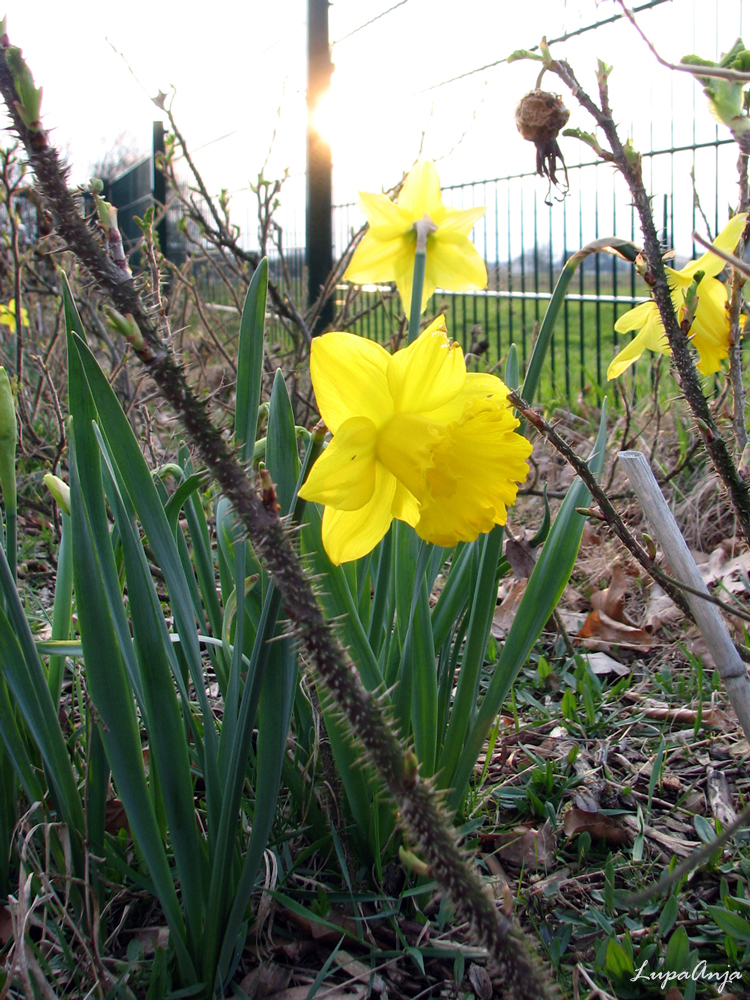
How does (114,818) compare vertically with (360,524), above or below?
below

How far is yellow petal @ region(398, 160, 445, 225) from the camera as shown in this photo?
1266 millimetres

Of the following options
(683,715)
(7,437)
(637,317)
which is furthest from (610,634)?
(7,437)

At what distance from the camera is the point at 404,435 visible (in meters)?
0.82

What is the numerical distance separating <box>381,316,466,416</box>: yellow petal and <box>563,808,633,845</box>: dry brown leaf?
30.8 inches

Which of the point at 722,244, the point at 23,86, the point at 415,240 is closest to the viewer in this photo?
the point at 23,86

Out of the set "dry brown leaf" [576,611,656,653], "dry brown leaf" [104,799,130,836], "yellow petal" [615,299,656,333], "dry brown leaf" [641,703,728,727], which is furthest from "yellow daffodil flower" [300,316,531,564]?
"dry brown leaf" [576,611,656,653]

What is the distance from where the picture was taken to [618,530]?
96 cm

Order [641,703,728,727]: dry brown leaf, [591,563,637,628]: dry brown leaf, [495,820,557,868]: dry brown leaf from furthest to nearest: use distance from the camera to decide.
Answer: [591,563,637,628]: dry brown leaf, [641,703,728,727]: dry brown leaf, [495,820,557,868]: dry brown leaf

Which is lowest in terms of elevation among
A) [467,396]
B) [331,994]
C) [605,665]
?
[331,994]

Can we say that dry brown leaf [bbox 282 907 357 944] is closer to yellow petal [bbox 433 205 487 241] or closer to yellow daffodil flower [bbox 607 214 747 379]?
yellow daffodil flower [bbox 607 214 747 379]

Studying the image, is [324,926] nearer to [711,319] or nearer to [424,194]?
[711,319]

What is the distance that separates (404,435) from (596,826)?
0.79m

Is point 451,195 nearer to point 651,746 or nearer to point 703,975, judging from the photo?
point 651,746

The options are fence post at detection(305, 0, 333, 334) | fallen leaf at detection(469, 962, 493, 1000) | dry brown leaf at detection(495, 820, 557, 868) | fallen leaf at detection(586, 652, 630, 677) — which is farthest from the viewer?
fence post at detection(305, 0, 333, 334)
